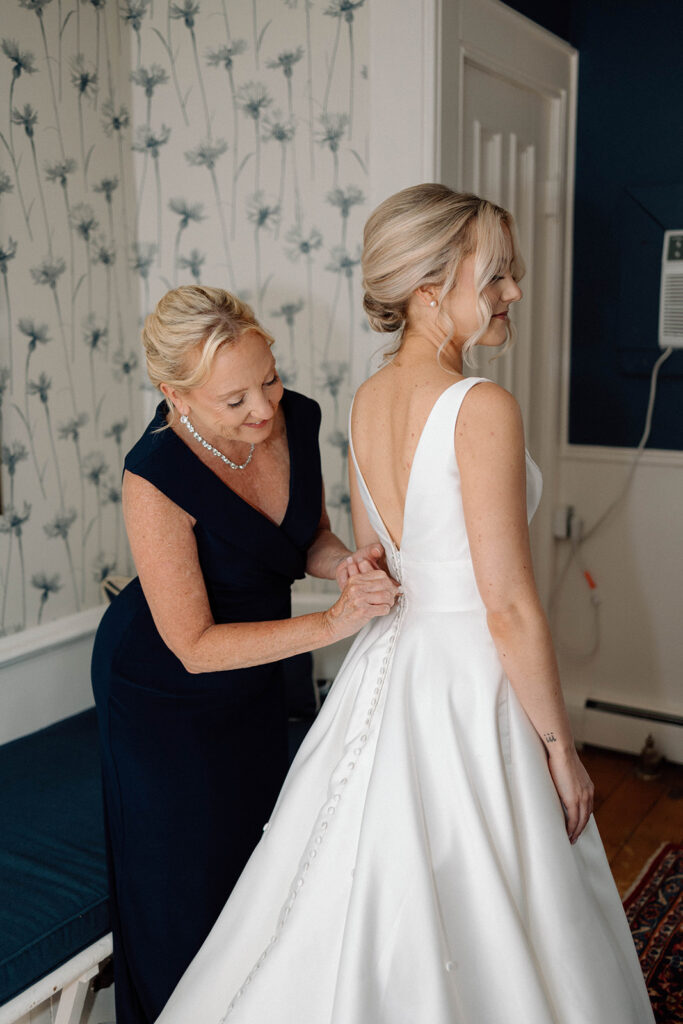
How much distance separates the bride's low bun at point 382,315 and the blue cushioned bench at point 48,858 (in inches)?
49.0

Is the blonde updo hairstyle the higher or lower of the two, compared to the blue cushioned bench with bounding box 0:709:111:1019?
higher

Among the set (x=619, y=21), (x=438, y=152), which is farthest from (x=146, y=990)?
(x=619, y=21)

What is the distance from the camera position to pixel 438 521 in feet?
4.84

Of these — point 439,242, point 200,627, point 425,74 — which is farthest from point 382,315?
point 425,74

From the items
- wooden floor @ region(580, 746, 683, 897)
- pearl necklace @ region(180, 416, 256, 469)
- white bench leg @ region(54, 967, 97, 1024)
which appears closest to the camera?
pearl necklace @ region(180, 416, 256, 469)

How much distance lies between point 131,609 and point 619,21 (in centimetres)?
253

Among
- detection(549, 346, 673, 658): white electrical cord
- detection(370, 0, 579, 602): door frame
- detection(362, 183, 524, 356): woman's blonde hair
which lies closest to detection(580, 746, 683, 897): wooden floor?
detection(549, 346, 673, 658): white electrical cord

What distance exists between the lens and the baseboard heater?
3282 millimetres

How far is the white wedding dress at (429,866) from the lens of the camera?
1345 millimetres

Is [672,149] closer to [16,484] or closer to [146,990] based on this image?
[16,484]

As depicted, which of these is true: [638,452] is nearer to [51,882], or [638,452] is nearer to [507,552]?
[507,552]

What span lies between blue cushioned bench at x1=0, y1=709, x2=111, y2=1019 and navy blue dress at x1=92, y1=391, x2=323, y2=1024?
0.10 m

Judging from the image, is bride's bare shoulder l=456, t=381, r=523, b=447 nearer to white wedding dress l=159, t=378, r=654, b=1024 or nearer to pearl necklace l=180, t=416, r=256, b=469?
white wedding dress l=159, t=378, r=654, b=1024

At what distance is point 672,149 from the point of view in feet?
10.0
